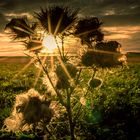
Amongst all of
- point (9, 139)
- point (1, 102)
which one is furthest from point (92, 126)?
point (1, 102)

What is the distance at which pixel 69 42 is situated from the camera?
7777 mm

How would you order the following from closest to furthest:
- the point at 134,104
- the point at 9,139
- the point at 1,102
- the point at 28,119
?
the point at 28,119
the point at 9,139
the point at 134,104
the point at 1,102

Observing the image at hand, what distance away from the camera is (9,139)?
39.5 ft

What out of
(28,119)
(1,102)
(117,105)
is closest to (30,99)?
(28,119)

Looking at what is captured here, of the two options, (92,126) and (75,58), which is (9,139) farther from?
(75,58)

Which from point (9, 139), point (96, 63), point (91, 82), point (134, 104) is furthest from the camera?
point (134, 104)

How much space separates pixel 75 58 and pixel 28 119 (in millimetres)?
1579

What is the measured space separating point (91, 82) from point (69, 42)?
1.43 metres

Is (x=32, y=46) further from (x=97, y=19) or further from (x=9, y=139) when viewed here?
(x=9, y=139)

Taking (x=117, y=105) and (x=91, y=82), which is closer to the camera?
(x=91, y=82)

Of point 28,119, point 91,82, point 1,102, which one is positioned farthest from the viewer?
point 1,102

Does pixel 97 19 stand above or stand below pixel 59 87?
above

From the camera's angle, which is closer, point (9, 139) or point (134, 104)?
point (9, 139)

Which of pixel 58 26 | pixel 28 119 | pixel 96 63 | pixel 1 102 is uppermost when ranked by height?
pixel 58 26
